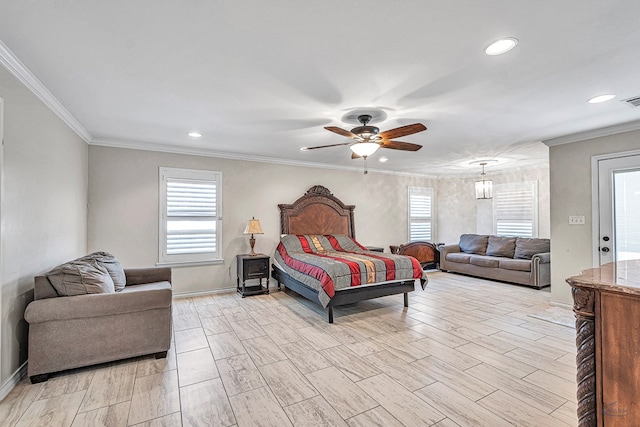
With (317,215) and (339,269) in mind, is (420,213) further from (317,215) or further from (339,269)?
(339,269)

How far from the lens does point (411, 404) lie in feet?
6.88

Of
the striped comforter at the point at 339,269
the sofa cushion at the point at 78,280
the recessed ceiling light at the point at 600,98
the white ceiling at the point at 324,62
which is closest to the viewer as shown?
the white ceiling at the point at 324,62

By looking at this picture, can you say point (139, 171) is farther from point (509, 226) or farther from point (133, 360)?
point (509, 226)

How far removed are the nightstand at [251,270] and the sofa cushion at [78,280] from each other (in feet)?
7.38

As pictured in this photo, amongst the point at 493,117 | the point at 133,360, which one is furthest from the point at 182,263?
the point at 493,117

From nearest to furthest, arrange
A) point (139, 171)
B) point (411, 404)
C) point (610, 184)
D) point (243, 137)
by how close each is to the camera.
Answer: point (411, 404) → point (610, 184) → point (243, 137) → point (139, 171)

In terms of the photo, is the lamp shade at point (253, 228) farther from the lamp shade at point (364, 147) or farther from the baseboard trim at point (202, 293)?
the lamp shade at point (364, 147)

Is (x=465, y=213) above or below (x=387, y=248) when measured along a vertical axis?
above

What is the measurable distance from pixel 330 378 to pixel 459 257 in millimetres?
5437

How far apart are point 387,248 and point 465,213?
2.47 metres

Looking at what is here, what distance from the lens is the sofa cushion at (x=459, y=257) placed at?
22.0ft

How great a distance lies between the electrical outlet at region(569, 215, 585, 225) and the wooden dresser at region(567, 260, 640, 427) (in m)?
3.59

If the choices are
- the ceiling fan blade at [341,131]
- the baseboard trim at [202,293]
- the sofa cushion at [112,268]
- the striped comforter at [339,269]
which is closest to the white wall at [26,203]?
the sofa cushion at [112,268]

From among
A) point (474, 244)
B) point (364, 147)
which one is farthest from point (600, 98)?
point (474, 244)
